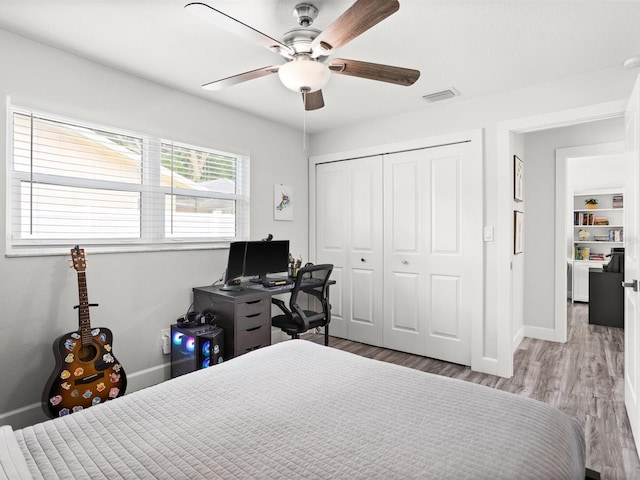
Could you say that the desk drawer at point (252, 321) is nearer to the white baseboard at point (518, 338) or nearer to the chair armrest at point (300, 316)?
the chair armrest at point (300, 316)

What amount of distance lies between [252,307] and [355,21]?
2.18m

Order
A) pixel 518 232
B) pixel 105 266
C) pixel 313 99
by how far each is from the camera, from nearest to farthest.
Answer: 1. pixel 313 99
2. pixel 105 266
3. pixel 518 232

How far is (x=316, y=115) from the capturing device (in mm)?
3867

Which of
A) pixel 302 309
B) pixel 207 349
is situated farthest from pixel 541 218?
pixel 207 349

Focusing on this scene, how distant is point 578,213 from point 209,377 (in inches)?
294

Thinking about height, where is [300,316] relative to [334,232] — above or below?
below

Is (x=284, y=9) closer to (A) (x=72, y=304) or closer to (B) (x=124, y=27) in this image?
(B) (x=124, y=27)

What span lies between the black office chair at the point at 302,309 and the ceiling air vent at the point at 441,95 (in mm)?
1756

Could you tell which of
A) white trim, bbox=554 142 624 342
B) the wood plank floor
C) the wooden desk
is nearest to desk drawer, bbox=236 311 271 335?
the wooden desk

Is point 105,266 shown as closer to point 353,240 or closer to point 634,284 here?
point 353,240

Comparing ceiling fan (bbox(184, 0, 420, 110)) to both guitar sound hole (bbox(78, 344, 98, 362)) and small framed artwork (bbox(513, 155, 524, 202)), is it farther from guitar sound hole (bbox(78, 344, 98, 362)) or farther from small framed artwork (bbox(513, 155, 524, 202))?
small framed artwork (bbox(513, 155, 524, 202))

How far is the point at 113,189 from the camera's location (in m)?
2.84

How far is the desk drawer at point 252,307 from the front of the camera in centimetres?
293

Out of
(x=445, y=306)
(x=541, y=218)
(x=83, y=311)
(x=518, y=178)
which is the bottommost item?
(x=445, y=306)
